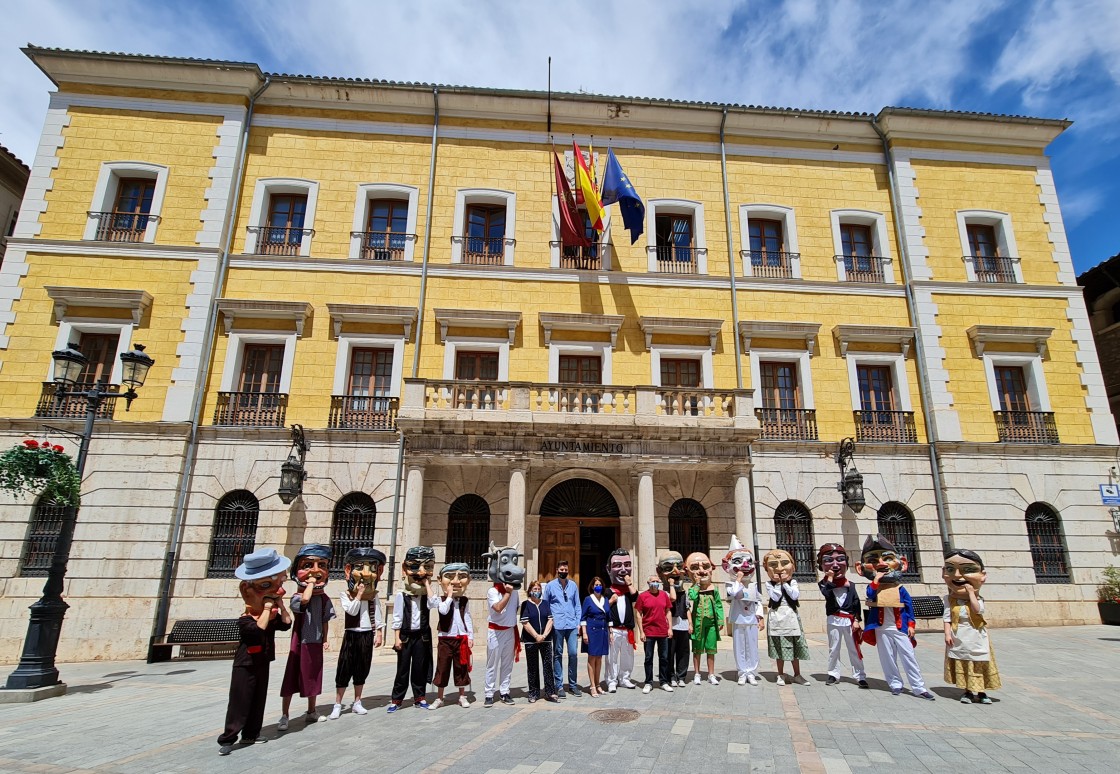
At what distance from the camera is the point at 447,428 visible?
12.9 m

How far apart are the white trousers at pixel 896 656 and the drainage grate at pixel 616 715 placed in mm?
3566

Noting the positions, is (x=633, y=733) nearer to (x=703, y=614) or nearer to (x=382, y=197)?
(x=703, y=614)

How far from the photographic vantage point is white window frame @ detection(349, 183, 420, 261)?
15.9m

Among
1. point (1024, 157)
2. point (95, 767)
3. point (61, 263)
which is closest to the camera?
point (95, 767)

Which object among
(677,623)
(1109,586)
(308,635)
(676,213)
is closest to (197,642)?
(308,635)

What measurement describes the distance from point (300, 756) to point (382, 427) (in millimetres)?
9265

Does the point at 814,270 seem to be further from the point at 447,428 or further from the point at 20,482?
the point at 20,482

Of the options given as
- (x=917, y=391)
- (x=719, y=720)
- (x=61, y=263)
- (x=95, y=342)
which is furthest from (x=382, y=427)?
(x=917, y=391)

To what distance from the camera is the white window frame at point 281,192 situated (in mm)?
15742

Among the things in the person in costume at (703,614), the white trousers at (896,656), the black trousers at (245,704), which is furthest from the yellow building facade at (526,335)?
the black trousers at (245,704)

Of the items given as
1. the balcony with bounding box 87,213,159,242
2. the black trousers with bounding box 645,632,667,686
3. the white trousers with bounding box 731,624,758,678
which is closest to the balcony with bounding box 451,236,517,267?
the balcony with bounding box 87,213,159,242

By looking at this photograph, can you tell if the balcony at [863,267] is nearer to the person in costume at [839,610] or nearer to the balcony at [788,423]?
the balcony at [788,423]

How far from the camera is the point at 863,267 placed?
16.7m

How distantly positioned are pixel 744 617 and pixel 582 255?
35.2 ft
